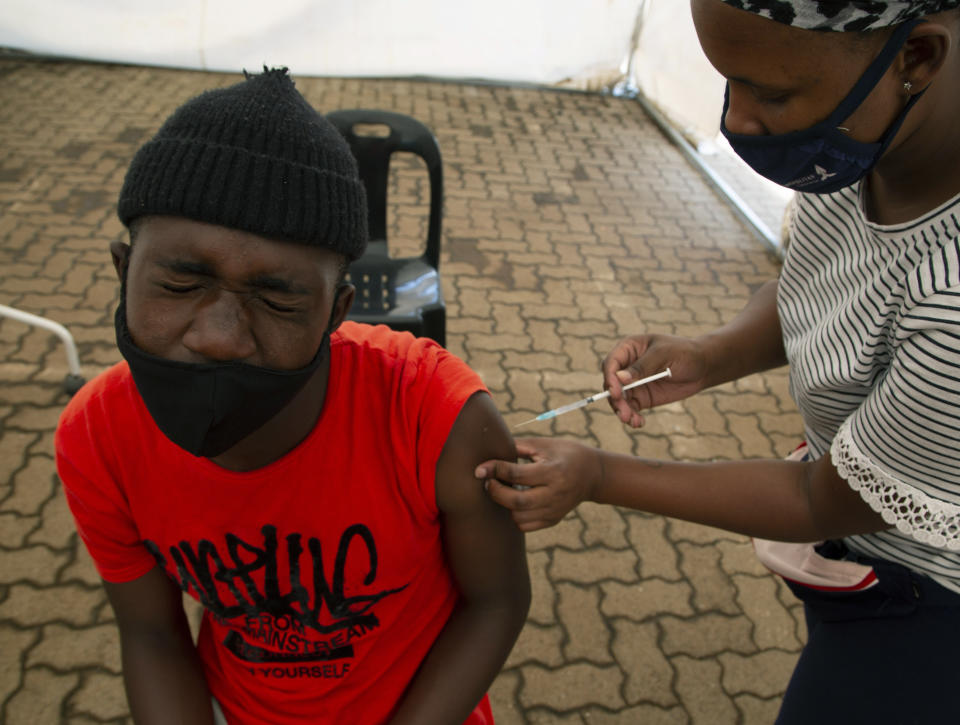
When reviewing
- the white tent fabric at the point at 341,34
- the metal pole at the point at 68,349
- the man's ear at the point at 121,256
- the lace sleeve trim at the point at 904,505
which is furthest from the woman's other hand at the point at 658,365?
the white tent fabric at the point at 341,34

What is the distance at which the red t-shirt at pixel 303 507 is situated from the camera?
1.34 metres

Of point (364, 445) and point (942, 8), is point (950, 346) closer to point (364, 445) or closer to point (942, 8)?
point (942, 8)

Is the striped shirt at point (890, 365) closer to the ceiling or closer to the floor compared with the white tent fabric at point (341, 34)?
closer to the ceiling

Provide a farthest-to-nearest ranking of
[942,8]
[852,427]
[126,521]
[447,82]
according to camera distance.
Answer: [447,82] → [126,521] → [852,427] → [942,8]

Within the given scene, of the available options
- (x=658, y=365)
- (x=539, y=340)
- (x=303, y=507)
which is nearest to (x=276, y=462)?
(x=303, y=507)

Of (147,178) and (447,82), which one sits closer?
(147,178)

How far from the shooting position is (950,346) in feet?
3.59

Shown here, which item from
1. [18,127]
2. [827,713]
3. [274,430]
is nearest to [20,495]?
[274,430]

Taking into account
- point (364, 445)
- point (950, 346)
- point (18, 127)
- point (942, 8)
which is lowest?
point (18, 127)

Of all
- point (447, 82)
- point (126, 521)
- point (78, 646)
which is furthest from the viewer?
point (447, 82)

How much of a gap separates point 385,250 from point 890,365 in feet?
7.92

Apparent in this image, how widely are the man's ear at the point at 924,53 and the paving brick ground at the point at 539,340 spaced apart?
206cm

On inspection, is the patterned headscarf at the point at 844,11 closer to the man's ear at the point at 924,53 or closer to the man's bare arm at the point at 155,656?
the man's ear at the point at 924,53

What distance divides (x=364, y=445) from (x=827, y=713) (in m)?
1.06
